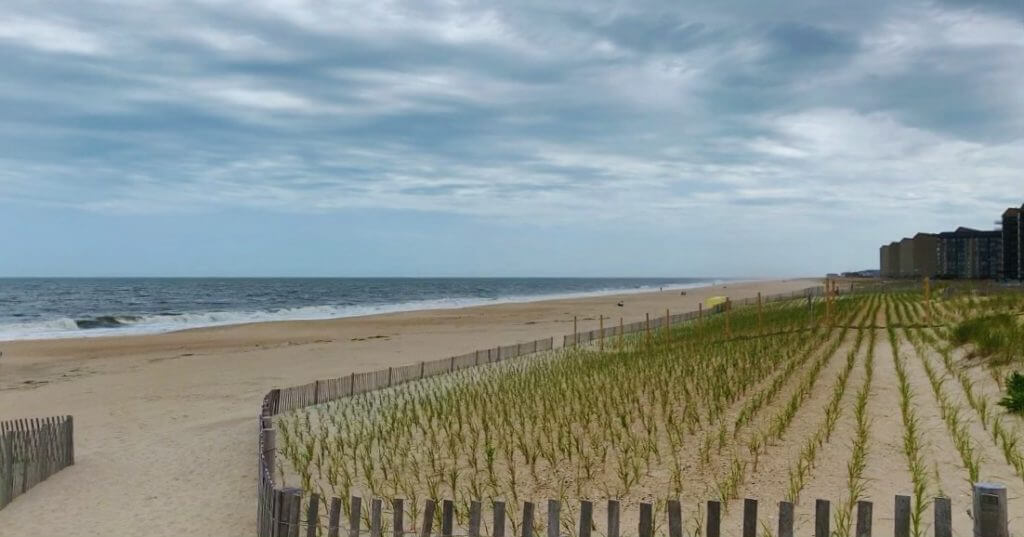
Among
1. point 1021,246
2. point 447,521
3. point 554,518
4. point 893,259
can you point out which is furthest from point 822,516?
point 893,259

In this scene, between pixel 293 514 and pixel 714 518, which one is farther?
pixel 293 514

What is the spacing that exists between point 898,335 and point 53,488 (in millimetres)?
19719

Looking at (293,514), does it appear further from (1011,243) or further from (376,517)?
(1011,243)

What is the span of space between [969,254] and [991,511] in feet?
438

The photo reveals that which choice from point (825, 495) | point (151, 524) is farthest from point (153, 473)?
point (825, 495)

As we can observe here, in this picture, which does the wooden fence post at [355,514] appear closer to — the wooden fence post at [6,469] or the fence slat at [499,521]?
the fence slat at [499,521]

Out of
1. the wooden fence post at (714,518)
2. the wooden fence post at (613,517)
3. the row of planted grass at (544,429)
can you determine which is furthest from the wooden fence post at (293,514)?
the wooden fence post at (714,518)

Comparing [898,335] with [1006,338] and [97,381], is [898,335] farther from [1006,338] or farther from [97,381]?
[97,381]

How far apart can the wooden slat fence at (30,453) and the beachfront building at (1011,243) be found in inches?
3929

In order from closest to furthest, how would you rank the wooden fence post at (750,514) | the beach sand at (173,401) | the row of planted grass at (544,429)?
the wooden fence post at (750,514) < the row of planted grass at (544,429) < the beach sand at (173,401)

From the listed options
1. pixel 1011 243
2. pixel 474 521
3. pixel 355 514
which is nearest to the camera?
pixel 474 521

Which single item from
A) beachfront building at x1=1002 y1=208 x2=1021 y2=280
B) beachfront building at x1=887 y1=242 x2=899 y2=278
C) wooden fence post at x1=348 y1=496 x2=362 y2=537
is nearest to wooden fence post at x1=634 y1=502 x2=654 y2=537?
wooden fence post at x1=348 y1=496 x2=362 y2=537

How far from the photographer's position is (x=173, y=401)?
18.3 meters

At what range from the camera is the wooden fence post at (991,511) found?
13.5 ft
